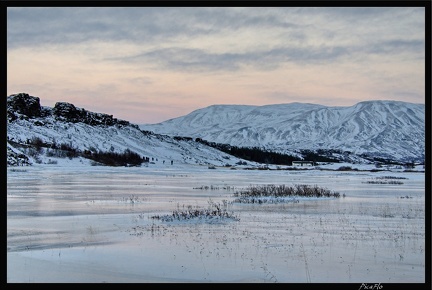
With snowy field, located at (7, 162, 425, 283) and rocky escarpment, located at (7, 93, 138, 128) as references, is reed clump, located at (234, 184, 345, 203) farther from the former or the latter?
rocky escarpment, located at (7, 93, 138, 128)

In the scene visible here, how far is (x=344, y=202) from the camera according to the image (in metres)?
33.8

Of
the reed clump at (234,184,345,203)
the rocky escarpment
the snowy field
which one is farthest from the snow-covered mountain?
the snowy field

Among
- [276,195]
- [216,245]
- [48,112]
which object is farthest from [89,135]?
[216,245]

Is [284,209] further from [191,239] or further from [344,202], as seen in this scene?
[191,239]

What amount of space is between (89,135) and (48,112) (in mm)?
22410

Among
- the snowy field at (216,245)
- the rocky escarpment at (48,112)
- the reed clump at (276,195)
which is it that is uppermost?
the rocky escarpment at (48,112)

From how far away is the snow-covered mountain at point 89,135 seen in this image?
13850cm

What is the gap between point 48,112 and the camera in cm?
17062

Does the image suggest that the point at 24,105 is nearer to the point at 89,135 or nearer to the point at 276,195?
the point at 89,135

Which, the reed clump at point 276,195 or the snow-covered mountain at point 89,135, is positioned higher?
the snow-covered mountain at point 89,135

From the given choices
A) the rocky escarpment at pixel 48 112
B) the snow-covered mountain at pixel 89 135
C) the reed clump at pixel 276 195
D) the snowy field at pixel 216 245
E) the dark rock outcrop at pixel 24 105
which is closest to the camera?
the snowy field at pixel 216 245

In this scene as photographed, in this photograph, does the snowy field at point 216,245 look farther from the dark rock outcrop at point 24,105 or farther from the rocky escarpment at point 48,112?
the dark rock outcrop at point 24,105

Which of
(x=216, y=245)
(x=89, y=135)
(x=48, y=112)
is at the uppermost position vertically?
(x=48, y=112)

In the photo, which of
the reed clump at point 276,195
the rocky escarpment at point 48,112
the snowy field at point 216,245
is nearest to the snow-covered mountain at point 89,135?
the rocky escarpment at point 48,112
